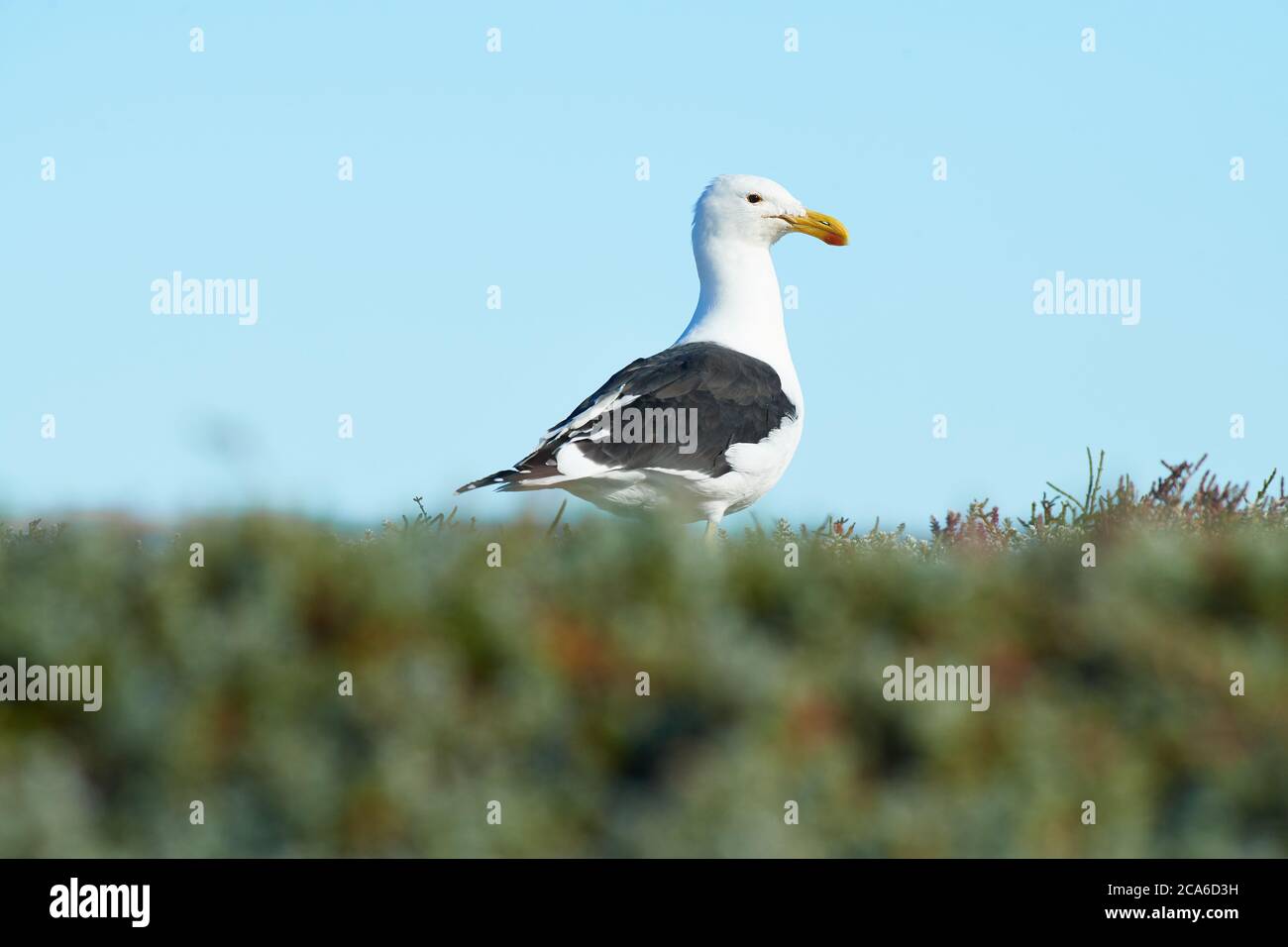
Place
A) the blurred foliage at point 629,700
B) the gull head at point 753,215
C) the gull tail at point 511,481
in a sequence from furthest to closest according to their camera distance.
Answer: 1. the gull head at point 753,215
2. the gull tail at point 511,481
3. the blurred foliage at point 629,700

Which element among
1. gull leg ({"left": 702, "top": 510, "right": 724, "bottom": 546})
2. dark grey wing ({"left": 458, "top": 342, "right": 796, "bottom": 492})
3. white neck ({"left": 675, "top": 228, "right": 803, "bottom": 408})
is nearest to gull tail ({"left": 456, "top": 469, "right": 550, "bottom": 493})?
dark grey wing ({"left": 458, "top": 342, "right": 796, "bottom": 492})

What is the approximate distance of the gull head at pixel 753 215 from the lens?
1120cm

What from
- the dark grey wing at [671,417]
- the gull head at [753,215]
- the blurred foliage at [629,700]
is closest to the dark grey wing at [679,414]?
the dark grey wing at [671,417]

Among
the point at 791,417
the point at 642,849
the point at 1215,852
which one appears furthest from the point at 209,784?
the point at 791,417

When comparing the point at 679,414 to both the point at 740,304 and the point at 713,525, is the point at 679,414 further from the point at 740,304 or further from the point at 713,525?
the point at 740,304

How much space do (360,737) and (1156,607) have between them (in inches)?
138

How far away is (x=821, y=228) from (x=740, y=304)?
1.07 m

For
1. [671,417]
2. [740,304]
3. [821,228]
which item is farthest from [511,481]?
[821,228]

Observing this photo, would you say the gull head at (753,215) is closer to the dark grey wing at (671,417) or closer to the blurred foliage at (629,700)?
the dark grey wing at (671,417)

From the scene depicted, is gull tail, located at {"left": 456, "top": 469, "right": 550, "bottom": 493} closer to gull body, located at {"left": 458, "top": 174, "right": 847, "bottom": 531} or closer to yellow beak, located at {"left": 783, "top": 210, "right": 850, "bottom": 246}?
gull body, located at {"left": 458, "top": 174, "right": 847, "bottom": 531}

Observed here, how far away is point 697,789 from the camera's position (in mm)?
4809

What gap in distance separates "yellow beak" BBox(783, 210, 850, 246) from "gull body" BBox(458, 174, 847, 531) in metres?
0.11

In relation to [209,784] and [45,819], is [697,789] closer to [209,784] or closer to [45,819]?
[209,784]

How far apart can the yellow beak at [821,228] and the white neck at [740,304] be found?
1.16ft
